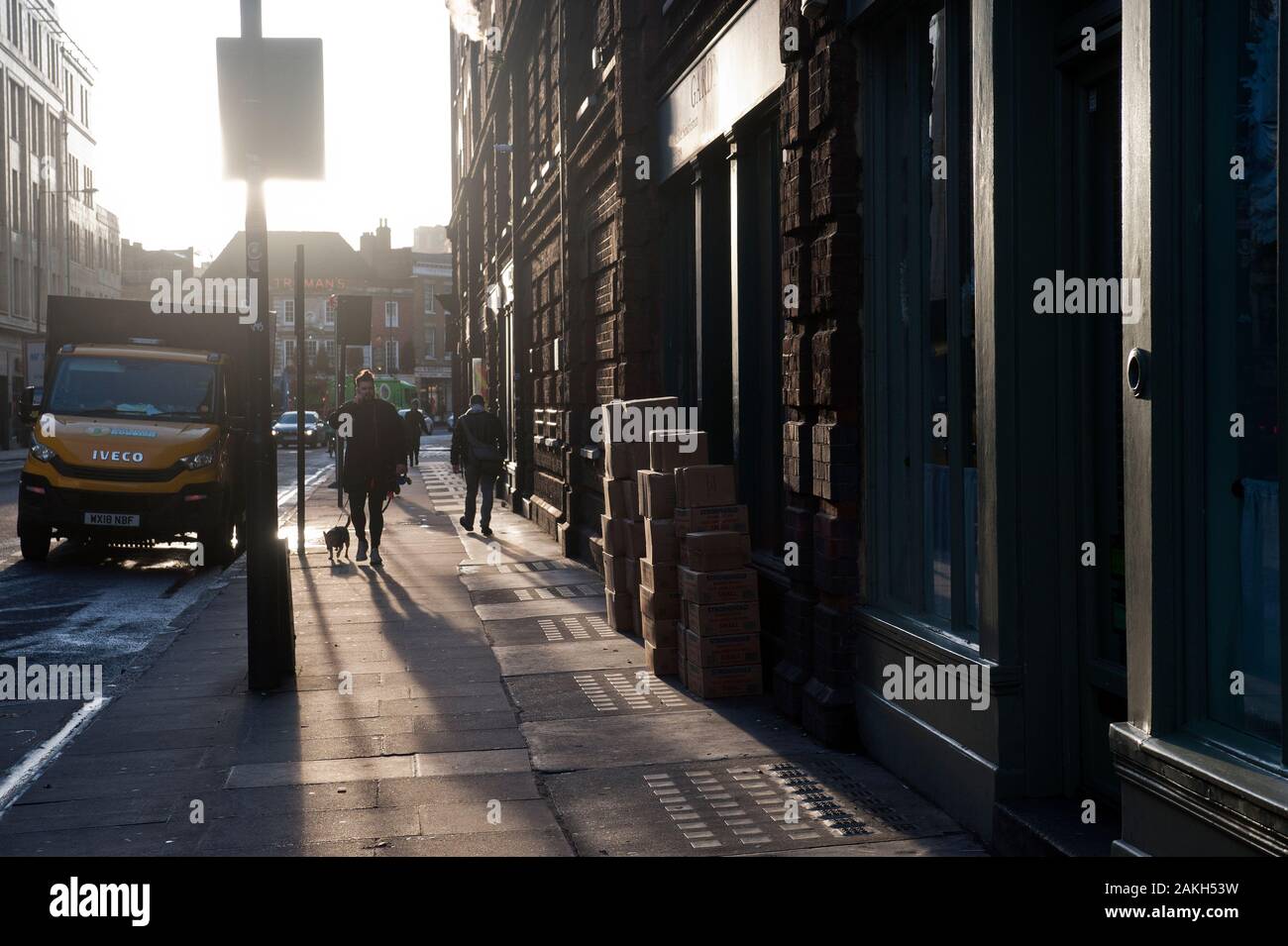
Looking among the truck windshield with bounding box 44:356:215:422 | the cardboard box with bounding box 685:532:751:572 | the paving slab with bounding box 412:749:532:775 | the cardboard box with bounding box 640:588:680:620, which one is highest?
the truck windshield with bounding box 44:356:215:422

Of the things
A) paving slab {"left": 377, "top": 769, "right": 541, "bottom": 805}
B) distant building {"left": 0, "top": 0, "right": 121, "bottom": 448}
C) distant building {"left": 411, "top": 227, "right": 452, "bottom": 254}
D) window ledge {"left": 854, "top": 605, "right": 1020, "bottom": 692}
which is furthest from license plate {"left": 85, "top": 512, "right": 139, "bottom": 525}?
distant building {"left": 411, "top": 227, "right": 452, "bottom": 254}

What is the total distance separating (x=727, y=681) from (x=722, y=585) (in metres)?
0.53

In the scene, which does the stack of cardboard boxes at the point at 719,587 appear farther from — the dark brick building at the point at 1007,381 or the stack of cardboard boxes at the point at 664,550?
the stack of cardboard boxes at the point at 664,550

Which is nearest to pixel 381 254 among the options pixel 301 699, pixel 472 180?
pixel 472 180

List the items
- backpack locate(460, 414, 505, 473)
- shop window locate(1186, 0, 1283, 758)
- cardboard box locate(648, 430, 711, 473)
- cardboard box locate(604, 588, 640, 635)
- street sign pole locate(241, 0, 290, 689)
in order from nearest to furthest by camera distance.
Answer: shop window locate(1186, 0, 1283, 758) < street sign pole locate(241, 0, 290, 689) < cardboard box locate(648, 430, 711, 473) < cardboard box locate(604, 588, 640, 635) < backpack locate(460, 414, 505, 473)

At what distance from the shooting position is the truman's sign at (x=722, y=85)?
7.83 metres

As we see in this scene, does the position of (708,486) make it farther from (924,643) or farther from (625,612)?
(625,612)

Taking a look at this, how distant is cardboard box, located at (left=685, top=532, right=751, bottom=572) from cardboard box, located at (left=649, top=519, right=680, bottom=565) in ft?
1.98

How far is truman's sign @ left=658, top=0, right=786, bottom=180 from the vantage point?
7.83m

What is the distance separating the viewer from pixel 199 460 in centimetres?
1443

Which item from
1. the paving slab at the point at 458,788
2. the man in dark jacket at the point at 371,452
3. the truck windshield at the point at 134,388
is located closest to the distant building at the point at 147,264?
the truck windshield at the point at 134,388

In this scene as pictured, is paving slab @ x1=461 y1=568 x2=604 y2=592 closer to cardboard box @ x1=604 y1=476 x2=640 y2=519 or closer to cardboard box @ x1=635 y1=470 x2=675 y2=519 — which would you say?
cardboard box @ x1=604 y1=476 x2=640 y2=519

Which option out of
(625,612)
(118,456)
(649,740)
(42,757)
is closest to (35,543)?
(118,456)
